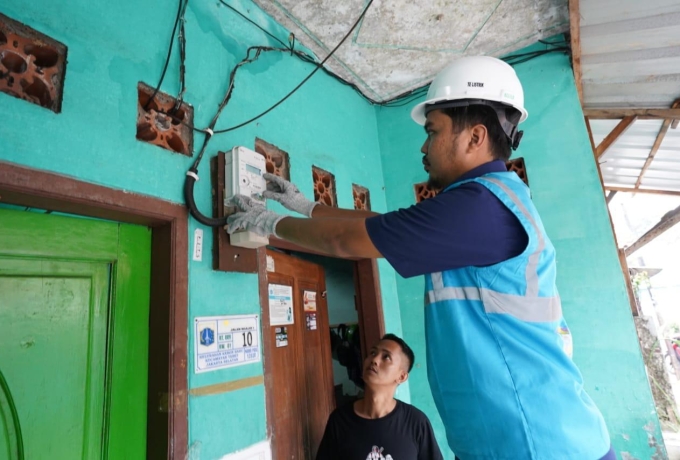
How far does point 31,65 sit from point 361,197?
1693 millimetres

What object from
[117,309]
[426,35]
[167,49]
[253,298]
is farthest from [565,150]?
[117,309]

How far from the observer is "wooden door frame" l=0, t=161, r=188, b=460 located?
89cm

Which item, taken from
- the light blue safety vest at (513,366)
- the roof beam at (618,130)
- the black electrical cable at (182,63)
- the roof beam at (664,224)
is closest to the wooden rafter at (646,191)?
the roof beam at (664,224)

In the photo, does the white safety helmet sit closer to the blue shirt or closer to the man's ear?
the man's ear

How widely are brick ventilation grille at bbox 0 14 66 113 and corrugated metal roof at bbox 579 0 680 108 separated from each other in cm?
203

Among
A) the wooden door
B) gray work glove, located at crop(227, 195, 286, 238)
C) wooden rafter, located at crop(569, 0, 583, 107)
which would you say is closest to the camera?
gray work glove, located at crop(227, 195, 286, 238)

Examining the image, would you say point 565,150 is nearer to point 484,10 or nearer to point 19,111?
point 484,10

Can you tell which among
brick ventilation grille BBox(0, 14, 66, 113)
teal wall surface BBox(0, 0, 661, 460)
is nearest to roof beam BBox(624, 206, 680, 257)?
teal wall surface BBox(0, 0, 661, 460)

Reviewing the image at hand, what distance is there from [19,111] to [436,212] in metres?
0.97

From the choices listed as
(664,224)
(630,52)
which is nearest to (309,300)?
(630,52)

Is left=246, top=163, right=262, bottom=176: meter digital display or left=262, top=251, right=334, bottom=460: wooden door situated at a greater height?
left=246, top=163, right=262, bottom=176: meter digital display

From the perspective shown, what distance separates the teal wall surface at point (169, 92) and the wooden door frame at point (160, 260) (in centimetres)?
3

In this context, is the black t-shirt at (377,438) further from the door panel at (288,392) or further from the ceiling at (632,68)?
the ceiling at (632,68)

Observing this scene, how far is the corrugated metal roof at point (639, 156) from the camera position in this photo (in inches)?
112
